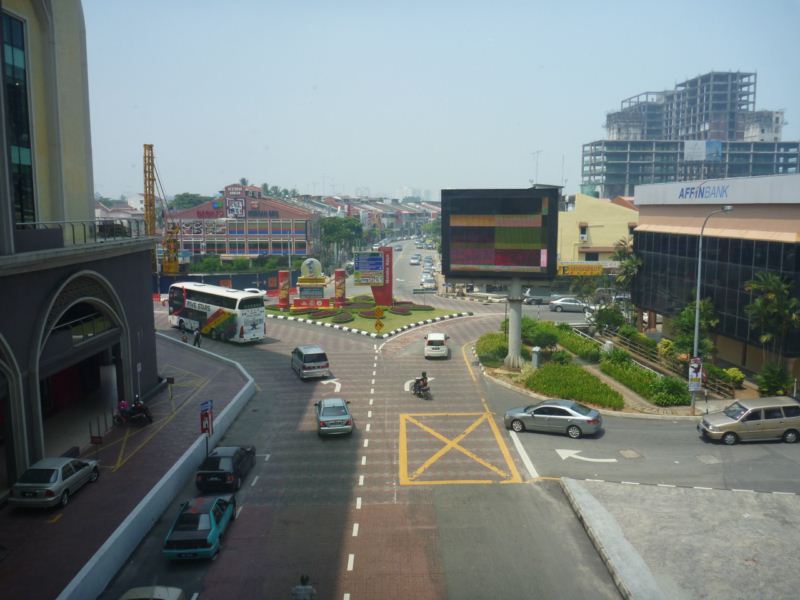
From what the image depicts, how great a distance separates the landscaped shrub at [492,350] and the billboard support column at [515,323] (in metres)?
1.53

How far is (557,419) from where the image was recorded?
2778 centimetres

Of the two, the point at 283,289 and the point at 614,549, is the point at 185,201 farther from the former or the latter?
the point at 614,549

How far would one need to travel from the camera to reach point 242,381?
3772cm

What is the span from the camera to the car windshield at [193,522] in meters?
17.3

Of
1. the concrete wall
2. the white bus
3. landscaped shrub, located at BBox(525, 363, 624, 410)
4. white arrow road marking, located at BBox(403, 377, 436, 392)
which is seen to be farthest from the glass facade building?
the white bus

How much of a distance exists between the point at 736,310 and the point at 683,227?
879 cm

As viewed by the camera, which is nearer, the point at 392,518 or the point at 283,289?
the point at 392,518

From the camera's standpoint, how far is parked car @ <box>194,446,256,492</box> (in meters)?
21.7

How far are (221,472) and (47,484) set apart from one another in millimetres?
5008

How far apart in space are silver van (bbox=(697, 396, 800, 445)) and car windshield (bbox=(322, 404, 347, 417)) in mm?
14565

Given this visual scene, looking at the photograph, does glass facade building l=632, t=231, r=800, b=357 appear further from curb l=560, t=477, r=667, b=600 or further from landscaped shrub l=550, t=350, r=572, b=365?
curb l=560, t=477, r=667, b=600

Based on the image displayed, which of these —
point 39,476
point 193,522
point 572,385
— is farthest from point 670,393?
point 39,476

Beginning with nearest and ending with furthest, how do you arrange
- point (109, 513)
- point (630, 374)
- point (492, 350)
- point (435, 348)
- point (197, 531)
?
1. point (197, 531)
2. point (109, 513)
3. point (630, 374)
4. point (492, 350)
5. point (435, 348)

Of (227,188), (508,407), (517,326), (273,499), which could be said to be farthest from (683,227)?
(227,188)
